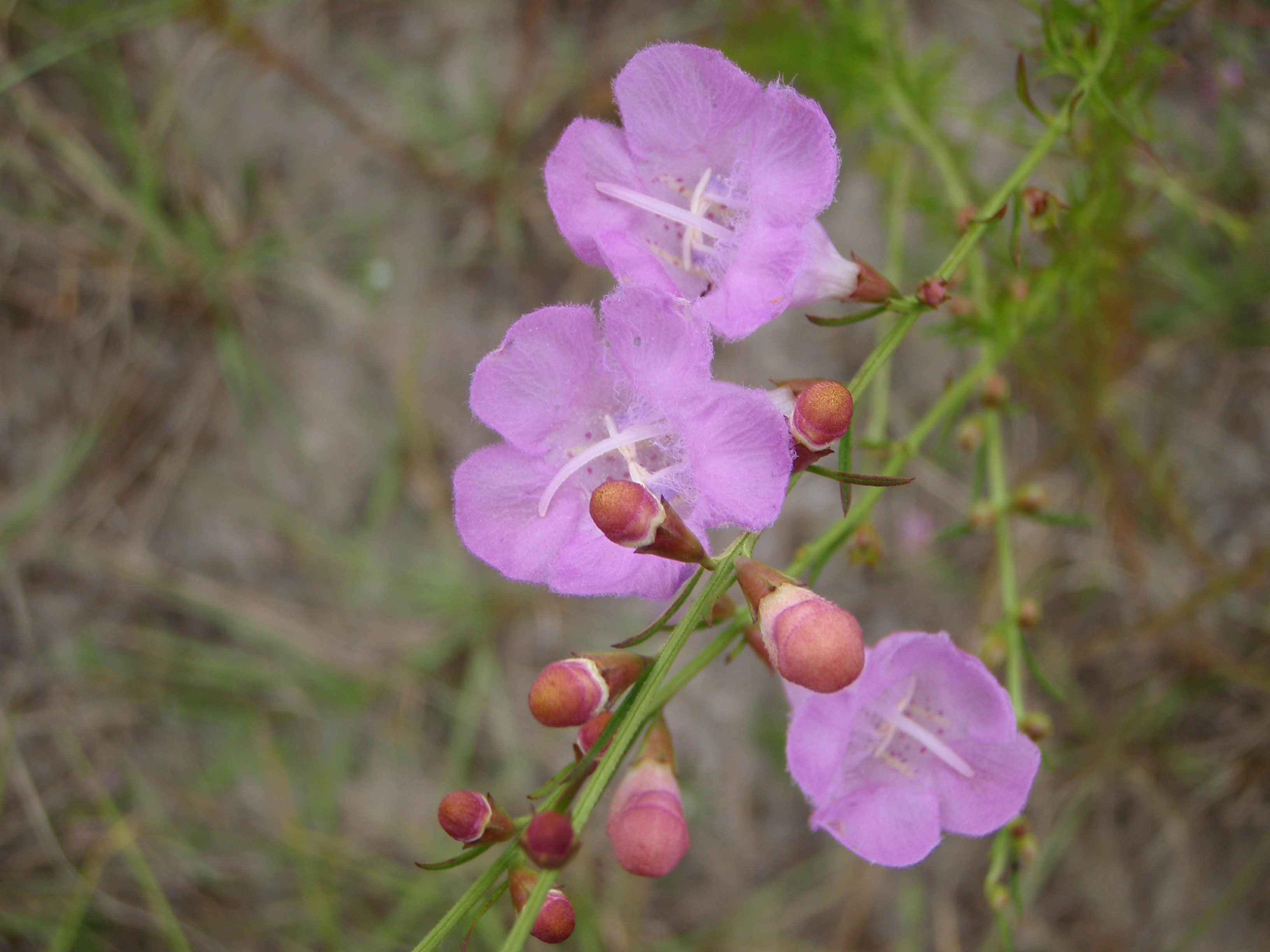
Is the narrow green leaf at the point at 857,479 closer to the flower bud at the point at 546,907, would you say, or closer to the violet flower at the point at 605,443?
the violet flower at the point at 605,443

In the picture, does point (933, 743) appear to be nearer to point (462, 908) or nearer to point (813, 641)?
point (813, 641)

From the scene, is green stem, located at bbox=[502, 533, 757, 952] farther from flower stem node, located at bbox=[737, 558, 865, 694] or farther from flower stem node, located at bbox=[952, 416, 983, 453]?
flower stem node, located at bbox=[952, 416, 983, 453]

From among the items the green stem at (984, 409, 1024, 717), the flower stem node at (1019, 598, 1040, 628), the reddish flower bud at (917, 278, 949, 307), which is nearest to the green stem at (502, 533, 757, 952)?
the reddish flower bud at (917, 278, 949, 307)

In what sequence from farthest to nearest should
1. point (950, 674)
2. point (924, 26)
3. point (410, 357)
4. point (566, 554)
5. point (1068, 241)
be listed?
1. point (410, 357)
2. point (924, 26)
3. point (1068, 241)
4. point (950, 674)
5. point (566, 554)

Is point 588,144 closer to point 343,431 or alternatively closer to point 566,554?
point 566,554

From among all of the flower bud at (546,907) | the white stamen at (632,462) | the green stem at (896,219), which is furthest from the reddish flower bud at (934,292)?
the flower bud at (546,907)

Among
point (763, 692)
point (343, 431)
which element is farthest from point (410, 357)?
point (763, 692)
